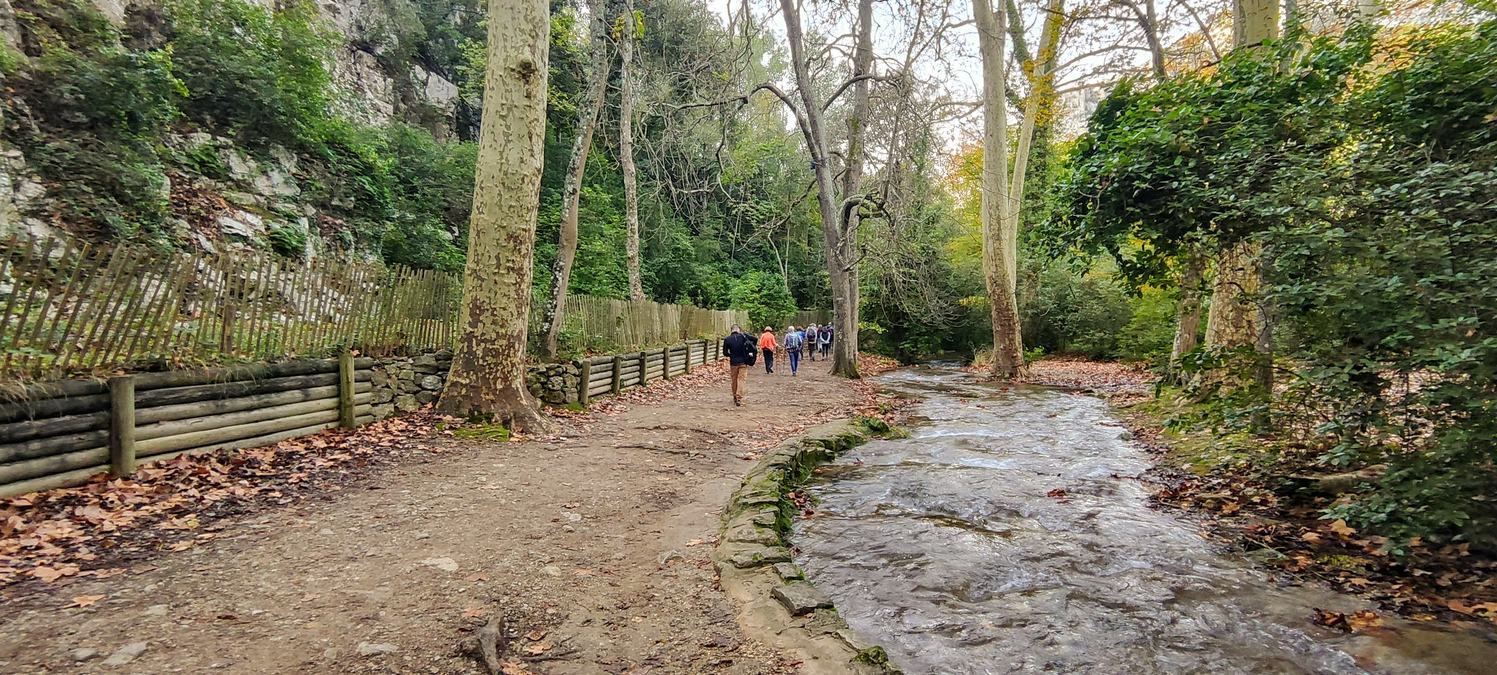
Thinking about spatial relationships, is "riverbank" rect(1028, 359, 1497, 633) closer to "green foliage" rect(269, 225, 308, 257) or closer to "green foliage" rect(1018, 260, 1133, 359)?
"green foliage" rect(269, 225, 308, 257)

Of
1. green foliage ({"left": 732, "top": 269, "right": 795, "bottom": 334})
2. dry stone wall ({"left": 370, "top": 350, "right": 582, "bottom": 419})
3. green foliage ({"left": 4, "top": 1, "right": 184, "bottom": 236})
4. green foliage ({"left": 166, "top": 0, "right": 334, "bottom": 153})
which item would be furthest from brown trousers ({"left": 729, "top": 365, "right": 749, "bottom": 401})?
green foliage ({"left": 732, "top": 269, "right": 795, "bottom": 334})

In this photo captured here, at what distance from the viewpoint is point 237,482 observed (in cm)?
539

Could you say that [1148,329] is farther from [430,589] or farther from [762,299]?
[430,589]

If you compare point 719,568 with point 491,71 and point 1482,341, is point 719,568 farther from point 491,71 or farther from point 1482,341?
point 491,71

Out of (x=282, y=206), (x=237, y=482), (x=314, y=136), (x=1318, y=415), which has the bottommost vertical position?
(x=237, y=482)

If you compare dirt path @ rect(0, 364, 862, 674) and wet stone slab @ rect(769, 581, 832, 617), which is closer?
dirt path @ rect(0, 364, 862, 674)

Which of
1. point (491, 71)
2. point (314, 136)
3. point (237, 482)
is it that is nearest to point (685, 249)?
point (314, 136)

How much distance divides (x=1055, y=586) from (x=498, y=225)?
7087 millimetres

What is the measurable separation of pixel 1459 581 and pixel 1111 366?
21479 mm

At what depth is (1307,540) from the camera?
484cm

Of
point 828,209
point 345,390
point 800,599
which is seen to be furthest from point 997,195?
point 800,599

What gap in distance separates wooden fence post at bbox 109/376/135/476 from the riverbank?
8372 millimetres

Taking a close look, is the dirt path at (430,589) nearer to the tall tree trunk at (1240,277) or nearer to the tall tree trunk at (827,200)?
the tall tree trunk at (1240,277)

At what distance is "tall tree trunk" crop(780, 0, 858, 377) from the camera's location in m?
15.2
